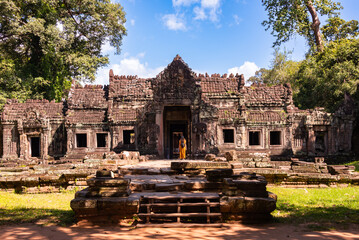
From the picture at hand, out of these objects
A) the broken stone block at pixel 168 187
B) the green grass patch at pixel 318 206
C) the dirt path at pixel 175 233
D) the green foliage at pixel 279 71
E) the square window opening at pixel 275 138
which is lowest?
the green grass patch at pixel 318 206

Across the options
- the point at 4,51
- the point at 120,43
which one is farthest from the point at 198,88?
the point at 4,51

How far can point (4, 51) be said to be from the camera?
82.6 feet

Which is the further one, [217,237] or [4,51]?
[4,51]

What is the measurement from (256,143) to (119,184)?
50.4 feet

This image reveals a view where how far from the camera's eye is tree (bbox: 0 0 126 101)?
22594 millimetres

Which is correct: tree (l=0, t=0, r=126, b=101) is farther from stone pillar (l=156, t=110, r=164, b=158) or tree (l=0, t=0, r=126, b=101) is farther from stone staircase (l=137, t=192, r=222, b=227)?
stone staircase (l=137, t=192, r=222, b=227)

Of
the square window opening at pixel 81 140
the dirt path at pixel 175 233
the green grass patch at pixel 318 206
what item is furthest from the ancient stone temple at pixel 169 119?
the dirt path at pixel 175 233

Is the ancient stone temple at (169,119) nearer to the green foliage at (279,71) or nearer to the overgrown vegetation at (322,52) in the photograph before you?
the overgrown vegetation at (322,52)

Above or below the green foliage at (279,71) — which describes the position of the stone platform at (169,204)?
below

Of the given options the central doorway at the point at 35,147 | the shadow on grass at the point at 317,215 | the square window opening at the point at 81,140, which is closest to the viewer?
the shadow on grass at the point at 317,215

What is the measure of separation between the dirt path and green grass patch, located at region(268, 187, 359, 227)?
21.4 inches

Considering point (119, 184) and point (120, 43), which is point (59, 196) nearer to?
point (119, 184)

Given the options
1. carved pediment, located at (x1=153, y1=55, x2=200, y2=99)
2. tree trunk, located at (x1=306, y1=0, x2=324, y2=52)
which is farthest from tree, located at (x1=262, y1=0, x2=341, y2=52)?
carved pediment, located at (x1=153, y1=55, x2=200, y2=99)

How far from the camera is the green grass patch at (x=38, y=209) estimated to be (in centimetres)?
576
